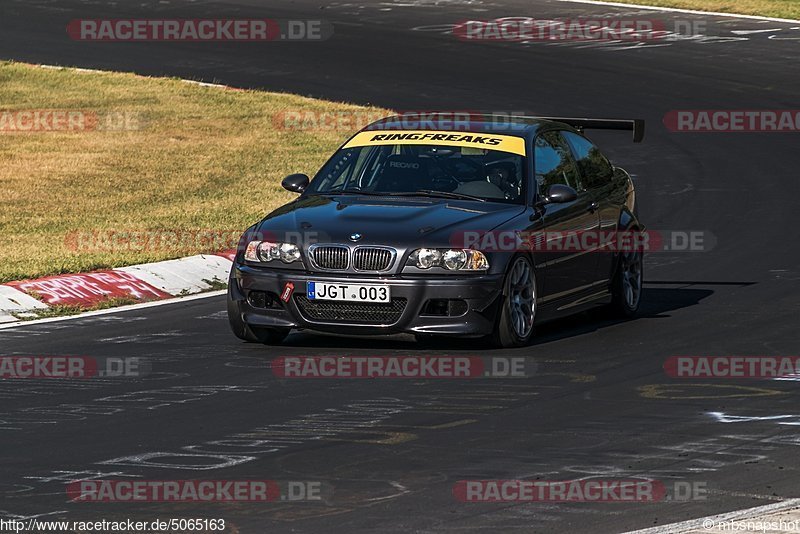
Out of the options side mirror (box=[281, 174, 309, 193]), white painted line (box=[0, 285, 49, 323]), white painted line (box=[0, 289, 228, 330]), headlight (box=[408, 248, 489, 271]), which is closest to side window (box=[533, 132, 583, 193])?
headlight (box=[408, 248, 489, 271])

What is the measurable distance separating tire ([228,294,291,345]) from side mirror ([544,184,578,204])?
205 cm

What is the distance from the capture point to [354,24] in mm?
34312

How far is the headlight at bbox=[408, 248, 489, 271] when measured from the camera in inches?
446

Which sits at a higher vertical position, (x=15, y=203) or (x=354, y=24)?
(x=354, y=24)

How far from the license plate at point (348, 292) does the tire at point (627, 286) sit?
270 centimetres

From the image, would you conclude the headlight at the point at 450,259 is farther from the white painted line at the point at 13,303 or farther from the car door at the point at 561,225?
the white painted line at the point at 13,303

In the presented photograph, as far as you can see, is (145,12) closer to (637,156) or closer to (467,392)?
(637,156)

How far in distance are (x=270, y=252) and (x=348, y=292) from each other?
2.26 feet

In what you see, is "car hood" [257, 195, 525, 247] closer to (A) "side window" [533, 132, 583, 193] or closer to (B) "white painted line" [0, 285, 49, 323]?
(A) "side window" [533, 132, 583, 193]

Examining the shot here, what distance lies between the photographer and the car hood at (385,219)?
1142 cm

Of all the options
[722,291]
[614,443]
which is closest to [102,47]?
[722,291]

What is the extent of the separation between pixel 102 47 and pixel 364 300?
22.3 metres

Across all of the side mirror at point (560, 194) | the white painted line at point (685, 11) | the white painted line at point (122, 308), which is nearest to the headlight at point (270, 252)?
the side mirror at point (560, 194)

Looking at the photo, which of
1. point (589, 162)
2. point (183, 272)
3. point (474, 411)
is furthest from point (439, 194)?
point (183, 272)
